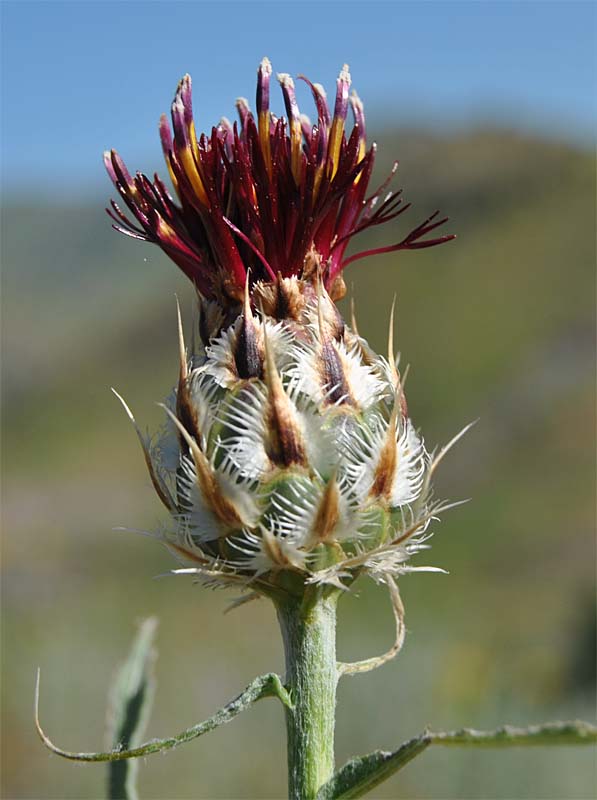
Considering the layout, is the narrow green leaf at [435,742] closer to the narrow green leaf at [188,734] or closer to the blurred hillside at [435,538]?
the narrow green leaf at [188,734]

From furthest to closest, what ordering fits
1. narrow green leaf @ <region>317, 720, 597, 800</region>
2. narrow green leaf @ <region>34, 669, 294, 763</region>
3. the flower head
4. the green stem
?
the flower head
the green stem
narrow green leaf @ <region>34, 669, 294, 763</region>
narrow green leaf @ <region>317, 720, 597, 800</region>

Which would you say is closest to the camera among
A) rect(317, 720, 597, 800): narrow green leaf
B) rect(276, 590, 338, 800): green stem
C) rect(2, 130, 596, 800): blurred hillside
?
rect(317, 720, 597, 800): narrow green leaf

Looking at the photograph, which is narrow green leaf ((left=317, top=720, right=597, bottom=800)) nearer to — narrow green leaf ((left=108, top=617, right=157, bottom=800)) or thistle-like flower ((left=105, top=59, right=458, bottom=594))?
thistle-like flower ((left=105, top=59, right=458, bottom=594))

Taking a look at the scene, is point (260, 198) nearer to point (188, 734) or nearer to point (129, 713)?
point (188, 734)

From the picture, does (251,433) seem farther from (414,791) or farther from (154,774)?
(154,774)

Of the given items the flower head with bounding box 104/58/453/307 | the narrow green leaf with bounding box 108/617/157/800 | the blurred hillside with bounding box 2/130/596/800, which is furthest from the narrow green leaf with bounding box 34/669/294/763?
the flower head with bounding box 104/58/453/307

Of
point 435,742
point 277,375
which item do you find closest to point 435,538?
point 277,375
